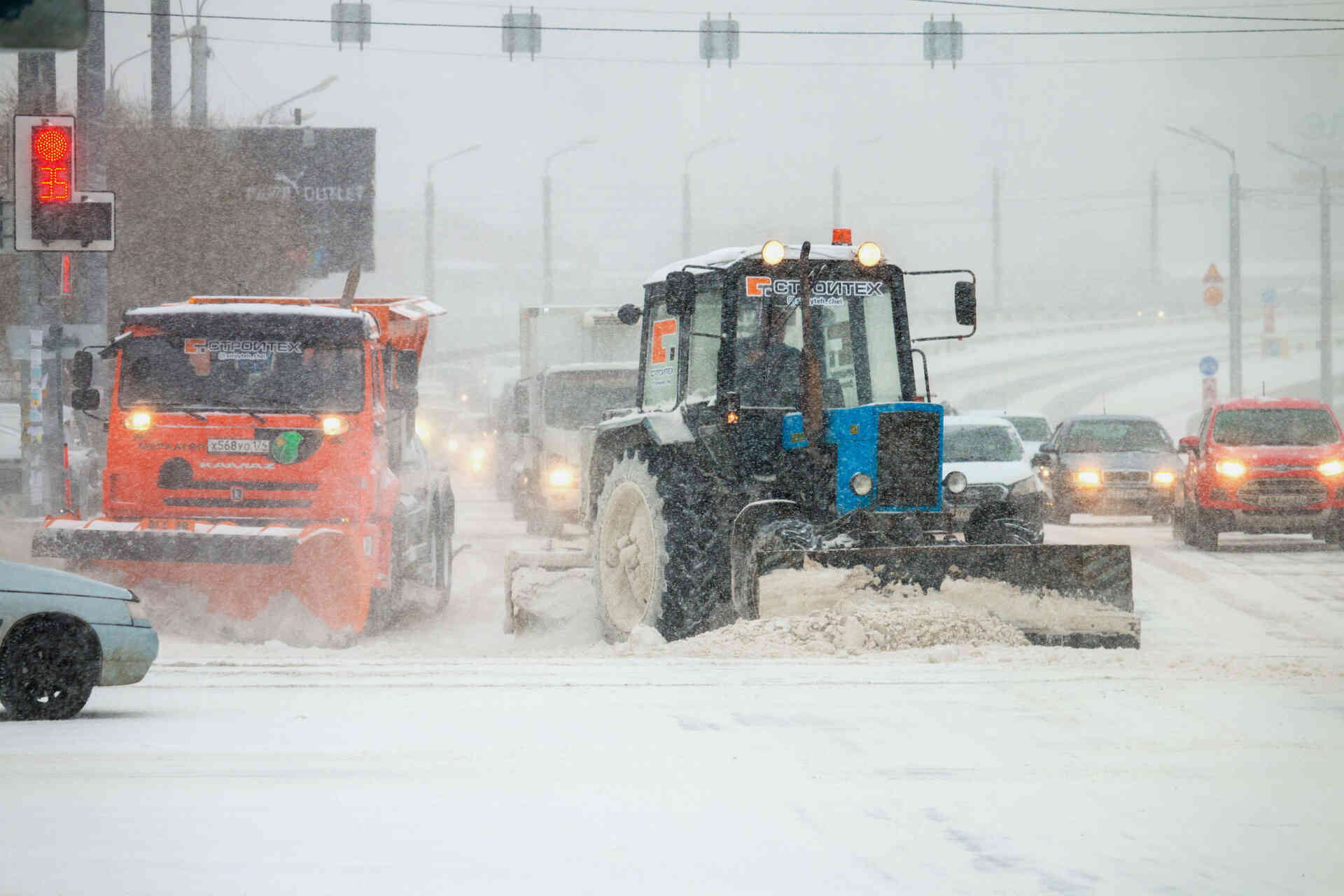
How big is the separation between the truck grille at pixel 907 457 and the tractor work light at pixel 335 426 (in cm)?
438

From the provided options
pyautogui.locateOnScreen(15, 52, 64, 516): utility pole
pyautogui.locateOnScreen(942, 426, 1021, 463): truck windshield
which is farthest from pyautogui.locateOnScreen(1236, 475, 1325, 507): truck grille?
pyautogui.locateOnScreen(15, 52, 64, 516): utility pole

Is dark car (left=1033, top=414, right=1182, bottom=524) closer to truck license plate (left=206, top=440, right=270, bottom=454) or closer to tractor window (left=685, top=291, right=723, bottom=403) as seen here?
tractor window (left=685, top=291, right=723, bottom=403)

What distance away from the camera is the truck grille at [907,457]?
10961 millimetres

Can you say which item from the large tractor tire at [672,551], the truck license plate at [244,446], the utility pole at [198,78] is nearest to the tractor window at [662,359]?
the large tractor tire at [672,551]

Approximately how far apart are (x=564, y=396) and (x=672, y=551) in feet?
40.5

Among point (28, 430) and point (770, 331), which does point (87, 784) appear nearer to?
point (770, 331)

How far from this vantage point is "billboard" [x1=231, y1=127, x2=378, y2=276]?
39.2m

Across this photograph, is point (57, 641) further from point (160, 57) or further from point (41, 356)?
point (160, 57)

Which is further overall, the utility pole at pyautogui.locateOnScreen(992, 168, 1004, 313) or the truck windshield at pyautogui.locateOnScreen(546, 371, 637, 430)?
the utility pole at pyautogui.locateOnScreen(992, 168, 1004, 313)

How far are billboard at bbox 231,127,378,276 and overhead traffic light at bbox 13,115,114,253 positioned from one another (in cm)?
2353

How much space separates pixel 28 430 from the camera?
829 inches

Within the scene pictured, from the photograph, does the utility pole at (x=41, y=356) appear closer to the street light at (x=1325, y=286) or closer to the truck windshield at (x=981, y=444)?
the truck windshield at (x=981, y=444)

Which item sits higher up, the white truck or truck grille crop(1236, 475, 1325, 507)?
the white truck

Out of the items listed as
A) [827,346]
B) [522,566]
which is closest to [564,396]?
[522,566]
